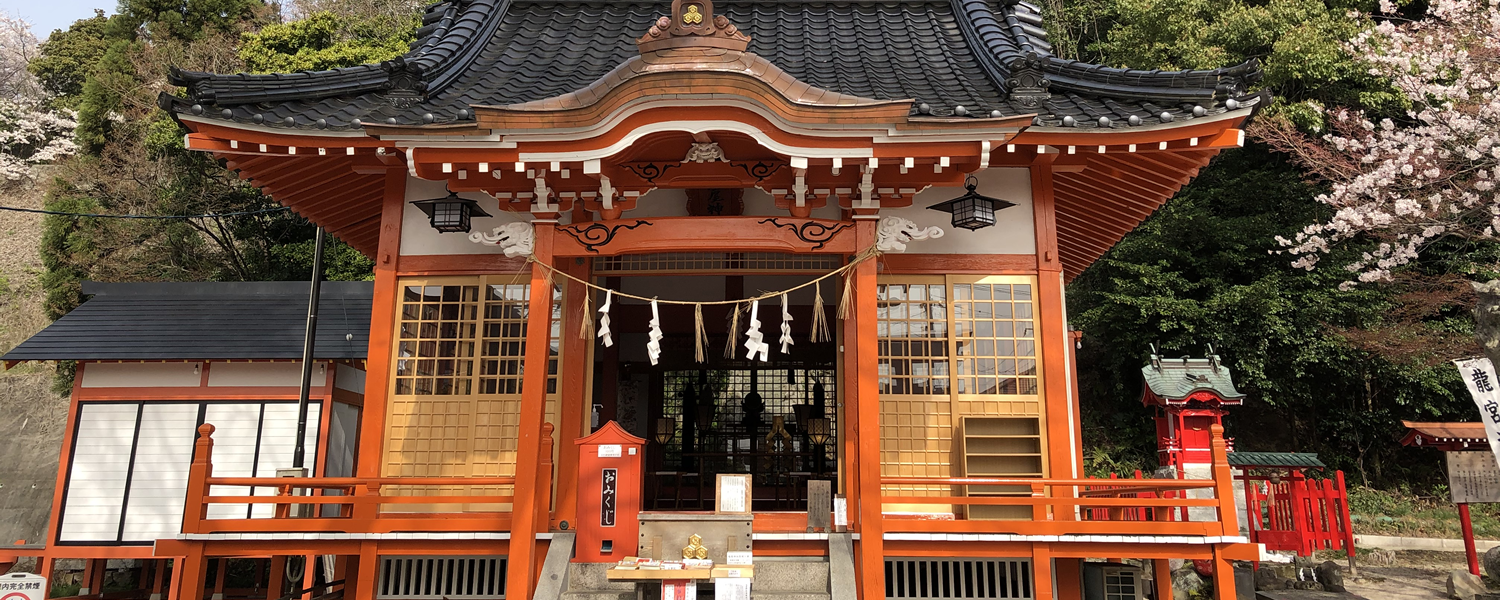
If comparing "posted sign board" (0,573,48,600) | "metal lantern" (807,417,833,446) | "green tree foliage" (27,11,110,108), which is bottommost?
"posted sign board" (0,573,48,600)

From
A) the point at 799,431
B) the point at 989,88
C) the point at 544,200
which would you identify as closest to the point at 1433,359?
the point at 799,431

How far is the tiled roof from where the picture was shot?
708 centimetres

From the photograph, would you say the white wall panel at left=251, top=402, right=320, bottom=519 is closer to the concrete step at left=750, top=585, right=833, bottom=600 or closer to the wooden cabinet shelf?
the concrete step at left=750, top=585, right=833, bottom=600

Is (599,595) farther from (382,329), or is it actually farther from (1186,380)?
(1186,380)

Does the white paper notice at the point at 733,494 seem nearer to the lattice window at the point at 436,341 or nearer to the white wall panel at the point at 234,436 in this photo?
the lattice window at the point at 436,341

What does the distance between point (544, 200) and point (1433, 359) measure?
17.2 metres

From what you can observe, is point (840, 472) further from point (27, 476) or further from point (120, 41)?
point (120, 41)

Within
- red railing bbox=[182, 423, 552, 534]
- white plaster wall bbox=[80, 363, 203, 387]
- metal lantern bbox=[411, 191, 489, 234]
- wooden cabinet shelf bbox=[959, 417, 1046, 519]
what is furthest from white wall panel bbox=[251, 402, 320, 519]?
wooden cabinet shelf bbox=[959, 417, 1046, 519]

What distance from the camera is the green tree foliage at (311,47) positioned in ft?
72.4

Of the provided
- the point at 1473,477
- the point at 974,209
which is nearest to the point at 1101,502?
the point at 974,209

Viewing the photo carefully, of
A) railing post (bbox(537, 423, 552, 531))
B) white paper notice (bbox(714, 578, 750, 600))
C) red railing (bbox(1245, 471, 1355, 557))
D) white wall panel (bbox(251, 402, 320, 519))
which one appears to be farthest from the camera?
white wall panel (bbox(251, 402, 320, 519))

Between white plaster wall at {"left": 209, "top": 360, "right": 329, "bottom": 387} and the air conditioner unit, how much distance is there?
1032 cm

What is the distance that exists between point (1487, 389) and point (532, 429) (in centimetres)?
754

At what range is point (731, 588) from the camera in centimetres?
596
